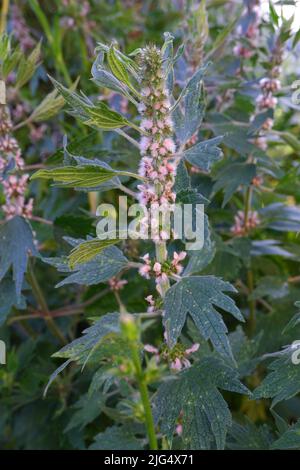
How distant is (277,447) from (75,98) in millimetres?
524

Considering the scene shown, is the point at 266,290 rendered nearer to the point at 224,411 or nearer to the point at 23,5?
the point at 224,411

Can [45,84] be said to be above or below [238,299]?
above

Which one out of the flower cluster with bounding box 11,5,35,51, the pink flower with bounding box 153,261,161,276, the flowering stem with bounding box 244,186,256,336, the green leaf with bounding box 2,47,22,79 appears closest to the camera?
the pink flower with bounding box 153,261,161,276

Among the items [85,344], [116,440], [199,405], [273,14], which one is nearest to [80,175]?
[85,344]

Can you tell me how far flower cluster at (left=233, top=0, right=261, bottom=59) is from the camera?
1.42 metres

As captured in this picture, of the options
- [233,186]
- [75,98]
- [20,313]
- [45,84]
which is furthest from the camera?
[45,84]

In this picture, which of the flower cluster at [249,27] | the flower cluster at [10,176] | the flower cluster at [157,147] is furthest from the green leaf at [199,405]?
the flower cluster at [249,27]

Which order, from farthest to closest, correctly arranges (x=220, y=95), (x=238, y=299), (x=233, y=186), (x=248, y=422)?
(x=238, y=299) < (x=220, y=95) < (x=233, y=186) < (x=248, y=422)

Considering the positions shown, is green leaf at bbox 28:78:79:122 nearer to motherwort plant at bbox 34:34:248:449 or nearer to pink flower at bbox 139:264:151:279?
motherwort plant at bbox 34:34:248:449

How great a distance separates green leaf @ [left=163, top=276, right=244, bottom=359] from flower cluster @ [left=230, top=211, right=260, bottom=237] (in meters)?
Result: 0.56

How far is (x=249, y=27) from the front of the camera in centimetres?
142

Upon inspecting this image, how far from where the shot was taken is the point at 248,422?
105cm

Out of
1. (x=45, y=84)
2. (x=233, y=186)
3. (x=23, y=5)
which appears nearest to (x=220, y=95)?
(x=233, y=186)

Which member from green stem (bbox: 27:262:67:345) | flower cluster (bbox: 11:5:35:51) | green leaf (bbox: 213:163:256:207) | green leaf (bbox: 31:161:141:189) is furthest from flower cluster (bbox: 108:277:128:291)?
flower cluster (bbox: 11:5:35:51)
